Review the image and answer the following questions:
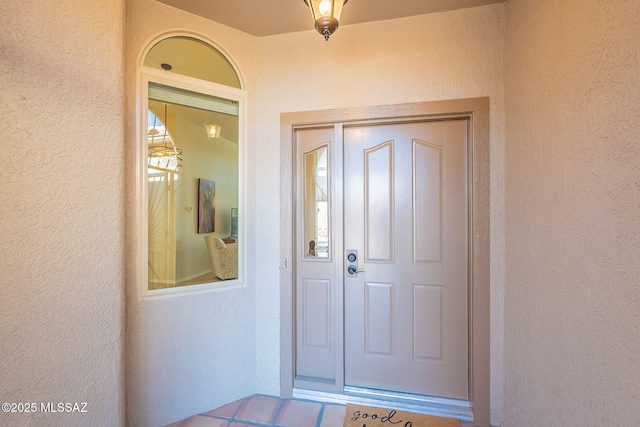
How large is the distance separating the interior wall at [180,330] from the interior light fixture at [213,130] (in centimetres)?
26

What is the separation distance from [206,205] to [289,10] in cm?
157

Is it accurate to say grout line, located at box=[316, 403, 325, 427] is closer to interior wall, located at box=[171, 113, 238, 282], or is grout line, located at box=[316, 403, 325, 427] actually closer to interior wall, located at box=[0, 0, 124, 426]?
interior wall, located at box=[0, 0, 124, 426]

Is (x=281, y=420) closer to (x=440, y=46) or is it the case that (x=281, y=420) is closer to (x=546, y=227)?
(x=546, y=227)

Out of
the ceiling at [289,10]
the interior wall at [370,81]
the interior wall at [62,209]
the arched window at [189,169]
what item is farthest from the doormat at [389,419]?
the ceiling at [289,10]

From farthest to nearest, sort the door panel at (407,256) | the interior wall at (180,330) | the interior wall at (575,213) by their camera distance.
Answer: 1. the door panel at (407,256)
2. the interior wall at (180,330)
3. the interior wall at (575,213)

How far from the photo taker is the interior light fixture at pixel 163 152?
184 cm

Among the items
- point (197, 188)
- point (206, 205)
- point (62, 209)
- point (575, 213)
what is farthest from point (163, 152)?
point (575, 213)

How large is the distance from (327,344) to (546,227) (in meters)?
1.70

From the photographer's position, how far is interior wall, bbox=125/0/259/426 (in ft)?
5.63

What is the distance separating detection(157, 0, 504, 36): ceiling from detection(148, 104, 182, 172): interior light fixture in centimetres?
77

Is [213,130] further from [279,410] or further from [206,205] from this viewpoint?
[279,410]

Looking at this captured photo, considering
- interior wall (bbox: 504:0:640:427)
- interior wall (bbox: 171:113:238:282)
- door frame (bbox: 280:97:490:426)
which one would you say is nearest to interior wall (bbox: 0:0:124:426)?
interior wall (bbox: 171:113:238:282)

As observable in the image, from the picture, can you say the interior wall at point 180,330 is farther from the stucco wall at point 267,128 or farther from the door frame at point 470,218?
the door frame at point 470,218

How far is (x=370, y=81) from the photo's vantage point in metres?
2.00
